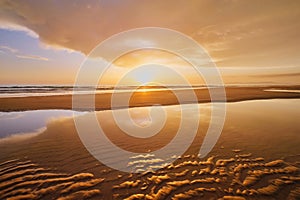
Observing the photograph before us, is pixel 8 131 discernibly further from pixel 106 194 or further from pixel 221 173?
pixel 221 173

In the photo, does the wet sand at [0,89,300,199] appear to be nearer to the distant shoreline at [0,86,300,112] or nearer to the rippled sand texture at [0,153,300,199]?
the rippled sand texture at [0,153,300,199]

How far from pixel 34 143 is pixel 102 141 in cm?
277

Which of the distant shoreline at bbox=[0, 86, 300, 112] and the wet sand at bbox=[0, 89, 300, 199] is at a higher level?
the distant shoreline at bbox=[0, 86, 300, 112]

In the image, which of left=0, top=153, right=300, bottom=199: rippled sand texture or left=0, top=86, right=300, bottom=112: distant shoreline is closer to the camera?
left=0, top=153, right=300, bottom=199: rippled sand texture

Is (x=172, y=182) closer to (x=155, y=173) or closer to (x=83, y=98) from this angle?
(x=155, y=173)

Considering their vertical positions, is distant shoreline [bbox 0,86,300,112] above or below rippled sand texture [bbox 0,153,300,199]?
above

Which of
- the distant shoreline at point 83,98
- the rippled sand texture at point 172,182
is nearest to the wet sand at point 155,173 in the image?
the rippled sand texture at point 172,182

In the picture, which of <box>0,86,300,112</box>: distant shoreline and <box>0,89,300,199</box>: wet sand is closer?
<box>0,89,300,199</box>: wet sand

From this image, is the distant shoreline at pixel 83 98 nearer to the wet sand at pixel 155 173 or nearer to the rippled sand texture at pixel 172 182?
the wet sand at pixel 155 173

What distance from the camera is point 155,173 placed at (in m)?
5.33

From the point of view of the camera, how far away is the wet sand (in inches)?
172

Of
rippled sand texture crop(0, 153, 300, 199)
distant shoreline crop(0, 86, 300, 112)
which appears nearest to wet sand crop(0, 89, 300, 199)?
rippled sand texture crop(0, 153, 300, 199)

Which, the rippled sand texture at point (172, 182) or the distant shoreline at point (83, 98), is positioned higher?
the distant shoreline at point (83, 98)

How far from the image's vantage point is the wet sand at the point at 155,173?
14.4 feet
